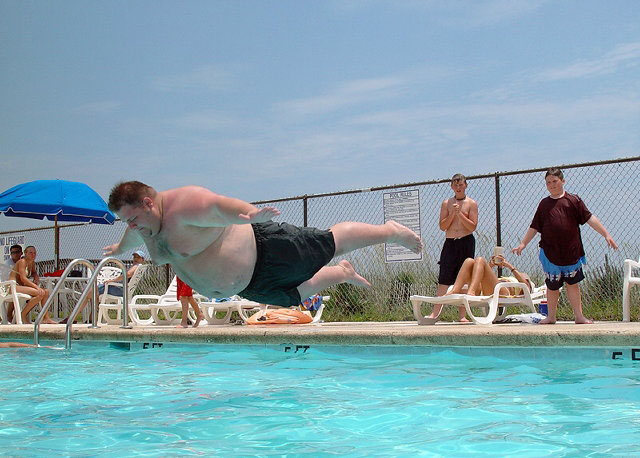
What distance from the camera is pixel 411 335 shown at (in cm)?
660

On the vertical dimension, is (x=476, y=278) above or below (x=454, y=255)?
below

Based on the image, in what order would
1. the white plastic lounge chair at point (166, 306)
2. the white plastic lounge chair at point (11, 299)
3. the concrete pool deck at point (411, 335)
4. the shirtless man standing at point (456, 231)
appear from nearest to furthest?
the concrete pool deck at point (411, 335)
the shirtless man standing at point (456, 231)
the white plastic lounge chair at point (166, 306)
the white plastic lounge chair at point (11, 299)

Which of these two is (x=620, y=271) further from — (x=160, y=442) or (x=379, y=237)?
(x=160, y=442)

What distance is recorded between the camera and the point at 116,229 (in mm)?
15117

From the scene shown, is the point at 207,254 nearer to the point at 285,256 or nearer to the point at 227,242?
the point at 227,242

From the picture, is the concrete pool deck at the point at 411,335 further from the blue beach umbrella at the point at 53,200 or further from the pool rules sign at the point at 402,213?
the pool rules sign at the point at 402,213

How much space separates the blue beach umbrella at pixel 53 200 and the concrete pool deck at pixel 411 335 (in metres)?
3.54

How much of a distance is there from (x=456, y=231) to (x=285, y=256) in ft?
15.6

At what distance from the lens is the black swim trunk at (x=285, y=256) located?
4.57m

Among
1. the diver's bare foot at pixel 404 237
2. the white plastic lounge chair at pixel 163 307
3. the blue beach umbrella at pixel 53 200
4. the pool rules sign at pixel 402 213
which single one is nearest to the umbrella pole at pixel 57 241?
the blue beach umbrella at pixel 53 200

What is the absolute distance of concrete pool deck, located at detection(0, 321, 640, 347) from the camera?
577cm

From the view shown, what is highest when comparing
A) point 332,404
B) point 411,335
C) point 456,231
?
point 456,231

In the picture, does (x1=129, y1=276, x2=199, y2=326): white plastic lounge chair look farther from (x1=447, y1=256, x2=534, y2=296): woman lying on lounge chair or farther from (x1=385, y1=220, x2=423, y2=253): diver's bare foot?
(x1=385, y1=220, x2=423, y2=253): diver's bare foot

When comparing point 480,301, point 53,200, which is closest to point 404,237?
point 480,301
